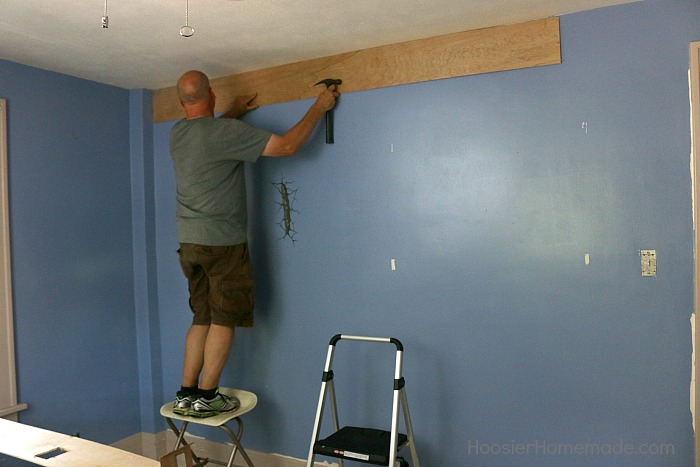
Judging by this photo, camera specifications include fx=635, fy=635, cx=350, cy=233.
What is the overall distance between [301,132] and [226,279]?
835mm

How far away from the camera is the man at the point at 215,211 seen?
3.16 m

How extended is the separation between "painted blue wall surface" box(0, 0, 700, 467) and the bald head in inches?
18.7

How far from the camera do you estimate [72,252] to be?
363 centimetres

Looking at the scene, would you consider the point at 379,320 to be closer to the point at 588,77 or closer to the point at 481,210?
the point at 481,210

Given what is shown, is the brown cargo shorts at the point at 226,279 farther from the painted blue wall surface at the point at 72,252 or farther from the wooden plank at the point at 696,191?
the wooden plank at the point at 696,191

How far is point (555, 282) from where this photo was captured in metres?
2.81

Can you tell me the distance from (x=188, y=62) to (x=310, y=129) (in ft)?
2.56

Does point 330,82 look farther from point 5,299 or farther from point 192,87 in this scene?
point 5,299

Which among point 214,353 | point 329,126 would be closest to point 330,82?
point 329,126

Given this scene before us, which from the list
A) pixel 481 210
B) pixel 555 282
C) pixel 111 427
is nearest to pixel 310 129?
pixel 481 210

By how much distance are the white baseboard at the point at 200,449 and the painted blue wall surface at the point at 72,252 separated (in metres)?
0.08

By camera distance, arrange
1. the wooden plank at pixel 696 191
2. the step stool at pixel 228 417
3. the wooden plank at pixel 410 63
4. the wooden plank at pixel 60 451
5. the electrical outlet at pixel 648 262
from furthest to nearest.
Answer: the step stool at pixel 228 417
the wooden plank at pixel 410 63
the electrical outlet at pixel 648 262
the wooden plank at pixel 696 191
the wooden plank at pixel 60 451

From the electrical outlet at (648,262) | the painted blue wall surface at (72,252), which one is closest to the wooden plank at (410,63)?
the painted blue wall surface at (72,252)

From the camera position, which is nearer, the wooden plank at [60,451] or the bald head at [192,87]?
the wooden plank at [60,451]
